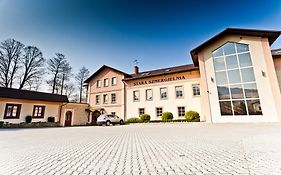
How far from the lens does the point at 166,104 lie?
2122cm

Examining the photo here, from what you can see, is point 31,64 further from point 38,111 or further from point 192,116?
point 192,116

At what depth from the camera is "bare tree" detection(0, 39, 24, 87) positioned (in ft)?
81.8

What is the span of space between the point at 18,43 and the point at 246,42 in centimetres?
3346

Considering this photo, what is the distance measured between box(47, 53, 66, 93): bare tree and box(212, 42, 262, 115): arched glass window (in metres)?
28.7

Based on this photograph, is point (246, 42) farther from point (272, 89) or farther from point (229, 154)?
point (229, 154)

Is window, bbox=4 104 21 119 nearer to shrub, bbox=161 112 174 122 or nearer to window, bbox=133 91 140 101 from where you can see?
window, bbox=133 91 140 101

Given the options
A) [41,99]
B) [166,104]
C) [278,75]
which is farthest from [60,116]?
[278,75]

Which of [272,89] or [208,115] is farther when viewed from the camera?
[208,115]

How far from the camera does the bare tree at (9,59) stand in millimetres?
A: 24938

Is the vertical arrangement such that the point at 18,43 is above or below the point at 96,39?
above

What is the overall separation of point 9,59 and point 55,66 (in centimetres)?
723

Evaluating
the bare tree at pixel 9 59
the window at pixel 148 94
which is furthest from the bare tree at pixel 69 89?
the window at pixel 148 94

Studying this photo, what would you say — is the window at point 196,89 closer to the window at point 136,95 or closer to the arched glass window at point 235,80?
the arched glass window at point 235,80

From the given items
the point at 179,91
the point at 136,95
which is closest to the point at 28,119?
the point at 136,95
